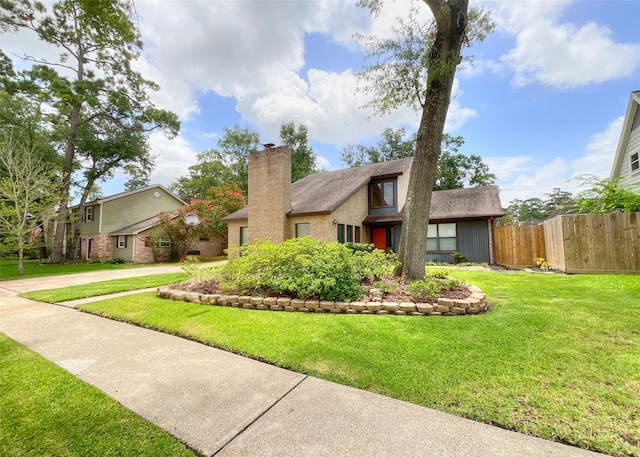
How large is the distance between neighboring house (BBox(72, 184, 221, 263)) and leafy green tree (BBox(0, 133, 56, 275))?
15.9 ft

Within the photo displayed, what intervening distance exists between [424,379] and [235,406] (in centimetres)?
175

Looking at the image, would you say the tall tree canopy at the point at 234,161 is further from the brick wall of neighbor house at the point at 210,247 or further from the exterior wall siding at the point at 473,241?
the exterior wall siding at the point at 473,241

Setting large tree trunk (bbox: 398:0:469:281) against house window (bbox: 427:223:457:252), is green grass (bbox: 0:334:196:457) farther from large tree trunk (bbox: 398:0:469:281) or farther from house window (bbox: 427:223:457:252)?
house window (bbox: 427:223:457:252)

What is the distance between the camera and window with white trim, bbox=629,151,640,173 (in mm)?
11944

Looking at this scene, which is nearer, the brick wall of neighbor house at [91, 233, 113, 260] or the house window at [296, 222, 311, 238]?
the house window at [296, 222, 311, 238]

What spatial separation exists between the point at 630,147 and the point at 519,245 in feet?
22.6

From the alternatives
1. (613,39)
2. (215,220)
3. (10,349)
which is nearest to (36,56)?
(215,220)

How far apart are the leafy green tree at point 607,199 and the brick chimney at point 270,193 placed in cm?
1263

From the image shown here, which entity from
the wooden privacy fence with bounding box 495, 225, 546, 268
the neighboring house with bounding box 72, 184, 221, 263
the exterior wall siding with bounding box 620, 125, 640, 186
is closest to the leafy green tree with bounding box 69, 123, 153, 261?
the neighboring house with bounding box 72, 184, 221, 263

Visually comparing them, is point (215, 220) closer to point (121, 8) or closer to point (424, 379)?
point (121, 8)

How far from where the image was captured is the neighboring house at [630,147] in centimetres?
1174

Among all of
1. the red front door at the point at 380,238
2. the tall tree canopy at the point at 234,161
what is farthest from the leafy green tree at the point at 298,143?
the red front door at the point at 380,238

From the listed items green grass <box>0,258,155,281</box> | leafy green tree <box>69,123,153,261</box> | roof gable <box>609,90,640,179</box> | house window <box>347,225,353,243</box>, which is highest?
leafy green tree <box>69,123,153,261</box>

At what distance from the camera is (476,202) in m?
14.3
